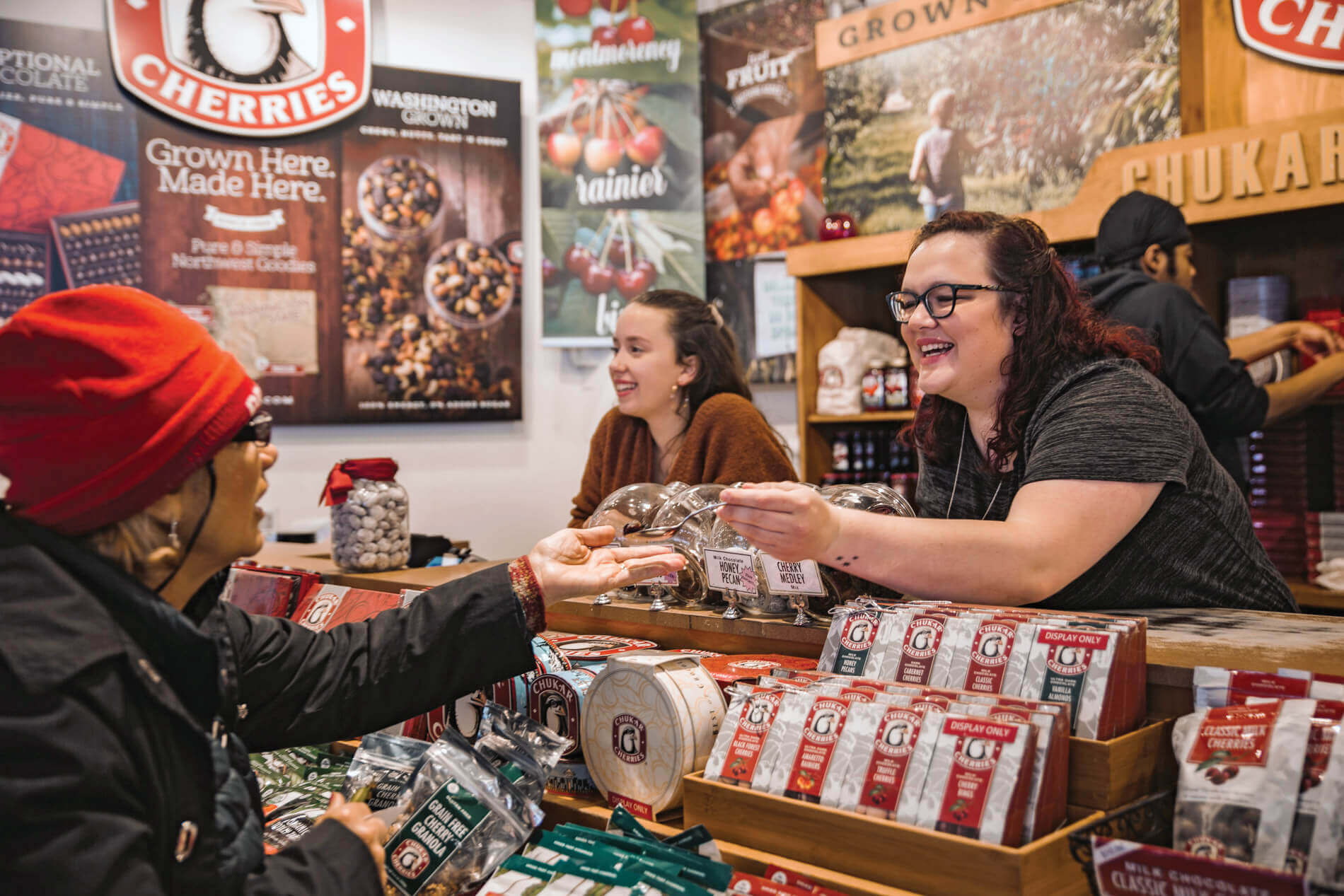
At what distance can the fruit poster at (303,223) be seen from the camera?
14.1 ft

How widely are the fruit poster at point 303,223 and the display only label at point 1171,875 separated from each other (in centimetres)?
428

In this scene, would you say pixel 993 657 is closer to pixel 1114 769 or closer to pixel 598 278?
pixel 1114 769

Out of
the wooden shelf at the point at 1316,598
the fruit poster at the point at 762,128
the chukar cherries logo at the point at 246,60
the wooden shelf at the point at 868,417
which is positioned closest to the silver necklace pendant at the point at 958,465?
the wooden shelf at the point at 1316,598

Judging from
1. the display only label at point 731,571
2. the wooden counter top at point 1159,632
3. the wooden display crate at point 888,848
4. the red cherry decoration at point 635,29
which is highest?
the red cherry decoration at point 635,29

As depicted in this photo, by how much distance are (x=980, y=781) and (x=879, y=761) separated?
4.6 inches

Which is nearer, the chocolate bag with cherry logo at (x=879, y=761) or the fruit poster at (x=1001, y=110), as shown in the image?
the chocolate bag with cherry logo at (x=879, y=761)

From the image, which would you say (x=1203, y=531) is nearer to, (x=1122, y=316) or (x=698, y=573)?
(x=698, y=573)

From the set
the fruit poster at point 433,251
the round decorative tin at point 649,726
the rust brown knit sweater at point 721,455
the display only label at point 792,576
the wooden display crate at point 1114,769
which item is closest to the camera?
the wooden display crate at point 1114,769

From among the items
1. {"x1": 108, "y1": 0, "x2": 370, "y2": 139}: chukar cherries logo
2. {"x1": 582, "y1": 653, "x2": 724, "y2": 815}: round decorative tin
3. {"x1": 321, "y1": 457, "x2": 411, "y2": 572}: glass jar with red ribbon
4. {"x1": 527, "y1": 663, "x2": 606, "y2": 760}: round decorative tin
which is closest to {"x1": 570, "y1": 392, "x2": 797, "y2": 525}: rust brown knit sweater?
{"x1": 321, "y1": 457, "x2": 411, "y2": 572}: glass jar with red ribbon

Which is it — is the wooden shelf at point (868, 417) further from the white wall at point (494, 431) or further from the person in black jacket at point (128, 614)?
the person in black jacket at point (128, 614)

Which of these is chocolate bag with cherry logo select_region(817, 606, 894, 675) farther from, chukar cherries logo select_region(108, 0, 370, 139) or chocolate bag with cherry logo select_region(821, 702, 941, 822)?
chukar cherries logo select_region(108, 0, 370, 139)

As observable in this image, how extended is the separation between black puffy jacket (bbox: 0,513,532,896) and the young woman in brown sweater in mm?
1983

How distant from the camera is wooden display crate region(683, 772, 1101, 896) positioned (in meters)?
1.03

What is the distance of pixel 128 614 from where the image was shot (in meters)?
1.05
